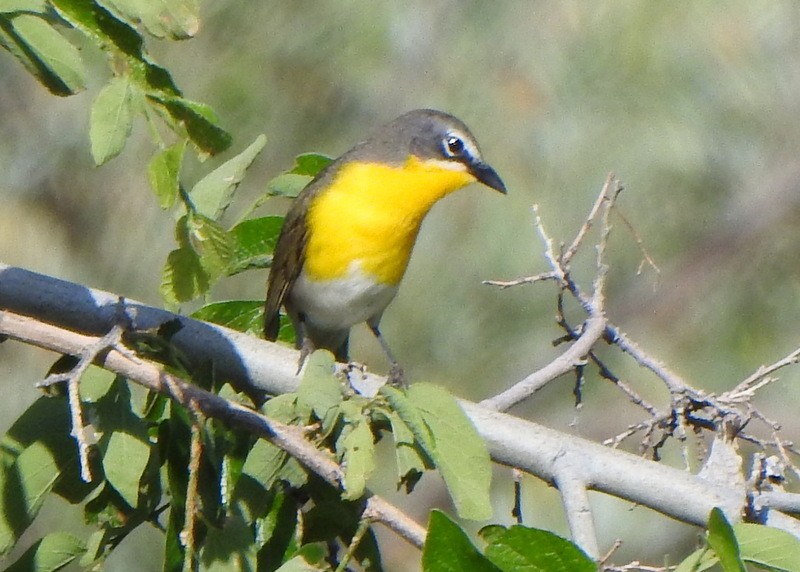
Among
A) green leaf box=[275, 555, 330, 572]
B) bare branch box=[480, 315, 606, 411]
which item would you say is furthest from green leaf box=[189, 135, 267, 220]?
green leaf box=[275, 555, 330, 572]

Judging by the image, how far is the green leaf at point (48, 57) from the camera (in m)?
1.47

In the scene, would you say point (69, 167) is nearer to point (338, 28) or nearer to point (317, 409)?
point (338, 28)

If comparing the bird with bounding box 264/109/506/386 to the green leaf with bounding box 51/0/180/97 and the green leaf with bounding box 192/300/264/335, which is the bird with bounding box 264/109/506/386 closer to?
the green leaf with bounding box 192/300/264/335

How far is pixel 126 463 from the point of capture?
160cm

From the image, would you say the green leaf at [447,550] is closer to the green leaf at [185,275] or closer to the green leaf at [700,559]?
the green leaf at [700,559]

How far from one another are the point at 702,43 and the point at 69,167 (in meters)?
2.27

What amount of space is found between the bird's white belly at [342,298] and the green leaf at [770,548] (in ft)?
7.17

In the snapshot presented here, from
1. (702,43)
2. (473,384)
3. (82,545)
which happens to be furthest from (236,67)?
(82,545)

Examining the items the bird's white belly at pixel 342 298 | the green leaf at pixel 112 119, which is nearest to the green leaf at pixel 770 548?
the green leaf at pixel 112 119

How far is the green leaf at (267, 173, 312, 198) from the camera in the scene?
2.32m

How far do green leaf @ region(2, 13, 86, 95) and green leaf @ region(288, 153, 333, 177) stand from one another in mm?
873

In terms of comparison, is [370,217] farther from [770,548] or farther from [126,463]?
[770,548]

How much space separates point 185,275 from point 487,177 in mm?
1876

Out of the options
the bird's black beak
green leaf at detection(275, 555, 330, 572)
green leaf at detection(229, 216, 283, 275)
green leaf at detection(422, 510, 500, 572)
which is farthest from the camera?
the bird's black beak
